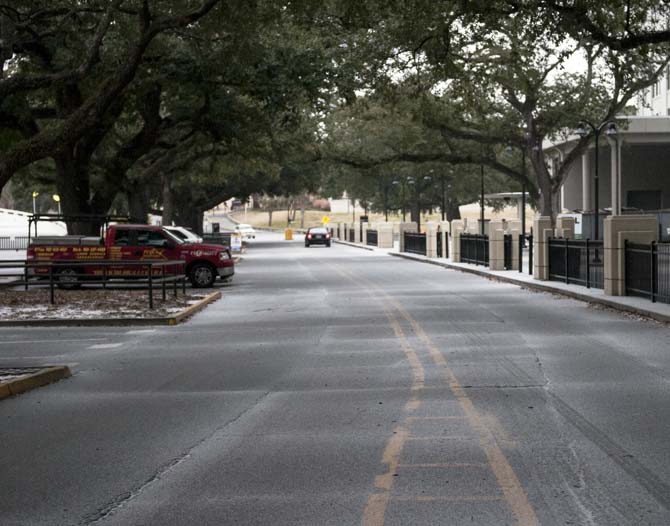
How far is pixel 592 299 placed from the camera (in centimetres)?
2283

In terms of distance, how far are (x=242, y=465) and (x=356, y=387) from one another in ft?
12.6

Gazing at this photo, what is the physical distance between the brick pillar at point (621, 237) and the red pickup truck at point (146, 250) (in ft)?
39.1

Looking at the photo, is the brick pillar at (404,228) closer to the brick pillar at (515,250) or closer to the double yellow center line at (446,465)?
the brick pillar at (515,250)

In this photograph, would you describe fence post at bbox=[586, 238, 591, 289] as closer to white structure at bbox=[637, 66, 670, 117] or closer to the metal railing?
the metal railing

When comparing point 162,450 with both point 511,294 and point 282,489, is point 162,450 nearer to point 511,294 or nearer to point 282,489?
point 282,489

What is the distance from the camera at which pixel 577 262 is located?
27.1 metres

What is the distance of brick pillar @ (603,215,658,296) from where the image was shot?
74.6 feet

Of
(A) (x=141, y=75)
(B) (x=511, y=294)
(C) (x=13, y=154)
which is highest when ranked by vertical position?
(A) (x=141, y=75)

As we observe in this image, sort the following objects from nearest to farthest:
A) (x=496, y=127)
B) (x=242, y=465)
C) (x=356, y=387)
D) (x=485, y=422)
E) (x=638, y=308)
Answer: (x=242, y=465) → (x=485, y=422) → (x=356, y=387) → (x=638, y=308) → (x=496, y=127)

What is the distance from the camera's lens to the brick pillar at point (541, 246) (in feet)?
98.0

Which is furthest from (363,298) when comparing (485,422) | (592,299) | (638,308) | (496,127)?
(496,127)

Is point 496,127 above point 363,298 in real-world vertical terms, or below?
above

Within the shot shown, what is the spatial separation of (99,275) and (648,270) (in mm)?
13401

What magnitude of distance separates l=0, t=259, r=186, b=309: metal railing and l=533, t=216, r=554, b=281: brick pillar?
34.4ft
